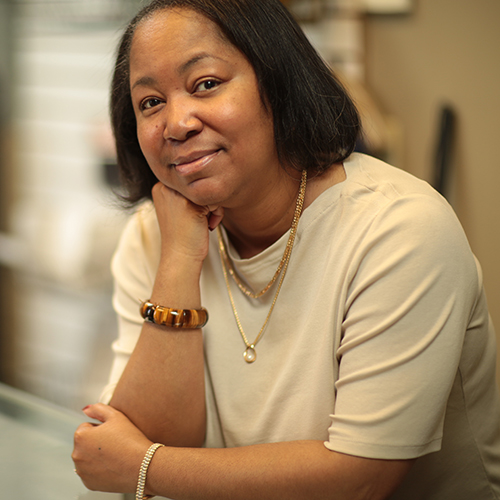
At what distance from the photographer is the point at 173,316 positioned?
1204 mm

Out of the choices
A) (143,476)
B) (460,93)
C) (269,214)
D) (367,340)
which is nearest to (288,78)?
(269,214)

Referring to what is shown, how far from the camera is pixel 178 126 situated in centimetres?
106

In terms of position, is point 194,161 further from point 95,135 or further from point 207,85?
point 95,135

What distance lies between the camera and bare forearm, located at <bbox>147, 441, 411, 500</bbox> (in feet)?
3.06

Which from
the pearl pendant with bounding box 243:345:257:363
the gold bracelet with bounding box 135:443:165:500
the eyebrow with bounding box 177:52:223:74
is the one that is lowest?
the gold bracelet with bounding box 135:443:165:500

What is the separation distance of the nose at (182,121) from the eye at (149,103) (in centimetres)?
6

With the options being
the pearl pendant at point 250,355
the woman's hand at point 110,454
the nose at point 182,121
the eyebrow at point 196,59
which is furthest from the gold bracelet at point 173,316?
the eyebrow at point 196,59

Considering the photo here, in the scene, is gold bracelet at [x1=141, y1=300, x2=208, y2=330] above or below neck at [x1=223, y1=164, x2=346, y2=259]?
below

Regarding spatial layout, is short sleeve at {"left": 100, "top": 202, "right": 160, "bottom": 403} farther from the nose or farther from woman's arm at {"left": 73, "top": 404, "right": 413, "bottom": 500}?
the nose

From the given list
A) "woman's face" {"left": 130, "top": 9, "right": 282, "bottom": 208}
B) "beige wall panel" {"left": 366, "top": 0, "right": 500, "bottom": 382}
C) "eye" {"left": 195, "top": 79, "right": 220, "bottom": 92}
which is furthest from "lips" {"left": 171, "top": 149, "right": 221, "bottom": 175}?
"beige wall panel" {"left": 366, "top": 0, "right": 500, "bottom": 382}

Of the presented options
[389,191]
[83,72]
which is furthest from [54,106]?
[389,191]

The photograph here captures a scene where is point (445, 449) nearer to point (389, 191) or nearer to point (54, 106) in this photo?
point (389, 191)

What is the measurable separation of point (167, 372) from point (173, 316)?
119mm

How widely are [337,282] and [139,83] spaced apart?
1.74 ft
